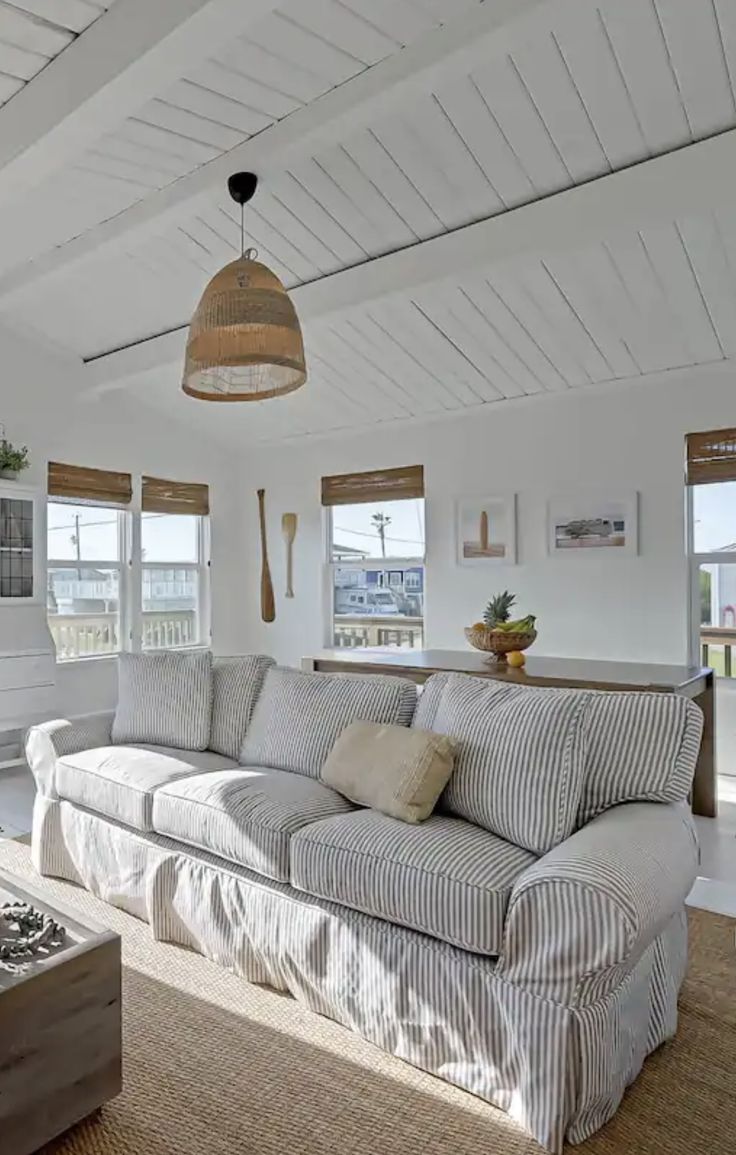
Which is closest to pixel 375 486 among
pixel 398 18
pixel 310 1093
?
pixel 398 18

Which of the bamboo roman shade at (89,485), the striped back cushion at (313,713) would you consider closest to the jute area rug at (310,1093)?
the striped back cushion at (313,713)

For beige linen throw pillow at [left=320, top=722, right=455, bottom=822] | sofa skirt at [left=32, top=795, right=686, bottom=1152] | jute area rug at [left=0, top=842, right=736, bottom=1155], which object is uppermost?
beige linen throw pillow at [left=320, top=722, right=455, bottom=822]

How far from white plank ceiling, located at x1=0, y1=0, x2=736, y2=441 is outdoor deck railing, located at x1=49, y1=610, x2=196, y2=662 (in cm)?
178

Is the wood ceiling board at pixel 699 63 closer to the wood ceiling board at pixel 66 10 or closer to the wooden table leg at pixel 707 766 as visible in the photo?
the wood ceiling board at pixel 66 10

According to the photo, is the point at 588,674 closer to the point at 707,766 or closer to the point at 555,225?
the point at 707,766

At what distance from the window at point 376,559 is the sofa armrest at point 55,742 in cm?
287

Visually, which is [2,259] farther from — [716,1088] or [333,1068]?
[716,1088]

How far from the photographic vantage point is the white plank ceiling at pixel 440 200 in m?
2.54

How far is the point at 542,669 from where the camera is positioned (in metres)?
3.87

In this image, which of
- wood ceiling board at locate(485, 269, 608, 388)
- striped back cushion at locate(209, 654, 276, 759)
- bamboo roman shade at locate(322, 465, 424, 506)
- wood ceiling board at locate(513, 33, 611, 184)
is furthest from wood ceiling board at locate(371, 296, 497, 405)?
striped back cushion at locate(209, 654, 276, 759)

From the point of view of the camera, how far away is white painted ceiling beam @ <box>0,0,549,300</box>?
2.37m

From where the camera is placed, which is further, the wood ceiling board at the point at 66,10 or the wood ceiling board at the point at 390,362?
the wood ceiling board at the point at 390,362

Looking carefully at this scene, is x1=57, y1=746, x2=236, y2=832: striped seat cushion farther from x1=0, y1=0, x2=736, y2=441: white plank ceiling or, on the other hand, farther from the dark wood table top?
x1=0, y1=0, x2=736, y2=441: white plank ceiling

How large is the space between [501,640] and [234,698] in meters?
1.47
